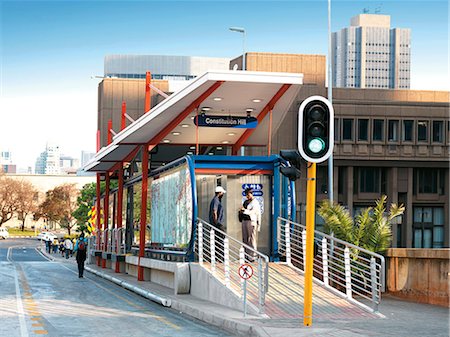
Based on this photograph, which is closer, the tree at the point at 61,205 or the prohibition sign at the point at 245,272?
the prohibition sign at the point at 245,272

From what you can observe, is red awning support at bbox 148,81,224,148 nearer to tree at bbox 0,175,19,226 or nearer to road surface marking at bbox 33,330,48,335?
road surface marking at bbox 33,330,48,335

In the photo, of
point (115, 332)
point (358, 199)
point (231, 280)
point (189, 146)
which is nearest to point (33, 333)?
point (115, 332)

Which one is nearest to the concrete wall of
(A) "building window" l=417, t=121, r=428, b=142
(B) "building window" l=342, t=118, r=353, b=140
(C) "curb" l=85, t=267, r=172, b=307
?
(C) "curb" l=85, t=267, r=172, b=307

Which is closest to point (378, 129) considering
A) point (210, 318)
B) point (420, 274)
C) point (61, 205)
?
point (420, 274)

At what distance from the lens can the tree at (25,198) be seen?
14350 centimetres

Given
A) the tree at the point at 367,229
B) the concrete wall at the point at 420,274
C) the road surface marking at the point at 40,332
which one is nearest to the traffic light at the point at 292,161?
the road surface marking at the point at 40,332

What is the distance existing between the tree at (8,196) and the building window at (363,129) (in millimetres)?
80777

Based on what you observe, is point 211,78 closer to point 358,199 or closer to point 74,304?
point 74,304

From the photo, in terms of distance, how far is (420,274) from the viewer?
21547mm

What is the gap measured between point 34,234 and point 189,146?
124 metres

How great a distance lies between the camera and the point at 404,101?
254 feet

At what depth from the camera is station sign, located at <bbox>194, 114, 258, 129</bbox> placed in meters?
25.3

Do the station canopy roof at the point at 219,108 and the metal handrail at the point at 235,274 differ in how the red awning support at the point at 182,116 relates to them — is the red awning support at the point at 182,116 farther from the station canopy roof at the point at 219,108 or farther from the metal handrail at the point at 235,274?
the metal handrail at the point at 235,274

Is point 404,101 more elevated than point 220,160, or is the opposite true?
point 404,101
